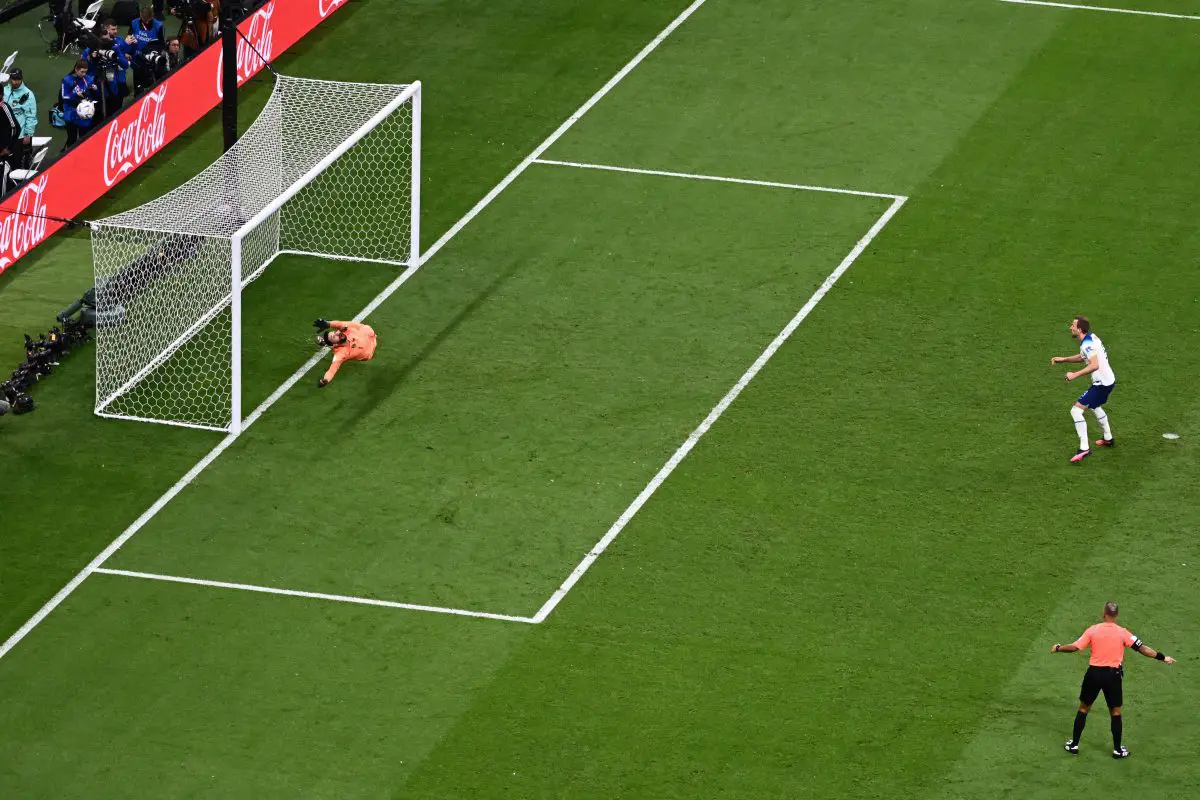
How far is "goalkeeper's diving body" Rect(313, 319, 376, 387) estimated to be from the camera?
29.3 m

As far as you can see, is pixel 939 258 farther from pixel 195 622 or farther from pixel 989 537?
pixel 195 622

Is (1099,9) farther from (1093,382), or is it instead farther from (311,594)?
(311,594)

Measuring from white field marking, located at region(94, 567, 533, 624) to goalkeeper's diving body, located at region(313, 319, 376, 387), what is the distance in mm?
4450

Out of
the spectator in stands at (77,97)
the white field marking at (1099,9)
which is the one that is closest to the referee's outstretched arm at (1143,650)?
the spectator in stands at (77,97)

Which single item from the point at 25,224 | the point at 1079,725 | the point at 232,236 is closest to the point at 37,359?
the point at 25,224

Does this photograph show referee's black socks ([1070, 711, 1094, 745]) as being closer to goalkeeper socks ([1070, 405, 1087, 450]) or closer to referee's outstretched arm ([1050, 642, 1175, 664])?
referee's outstretched arm ([1050, 642, 1175, 664])

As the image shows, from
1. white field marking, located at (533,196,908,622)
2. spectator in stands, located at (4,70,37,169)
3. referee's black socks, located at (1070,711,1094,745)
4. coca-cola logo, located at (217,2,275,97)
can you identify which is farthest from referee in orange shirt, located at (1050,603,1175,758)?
coca-cola logo, located at (217,2,275,97)

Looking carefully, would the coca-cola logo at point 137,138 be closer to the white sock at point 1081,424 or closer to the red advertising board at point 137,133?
the red advertising board at point 137,133

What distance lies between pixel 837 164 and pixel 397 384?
857 cm

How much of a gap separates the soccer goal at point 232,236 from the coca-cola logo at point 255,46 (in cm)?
212

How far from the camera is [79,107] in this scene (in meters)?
34.0

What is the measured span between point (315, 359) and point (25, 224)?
4.76 metres

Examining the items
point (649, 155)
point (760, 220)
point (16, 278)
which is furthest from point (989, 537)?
point (16, 278)

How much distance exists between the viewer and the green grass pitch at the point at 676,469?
23.1 metres
